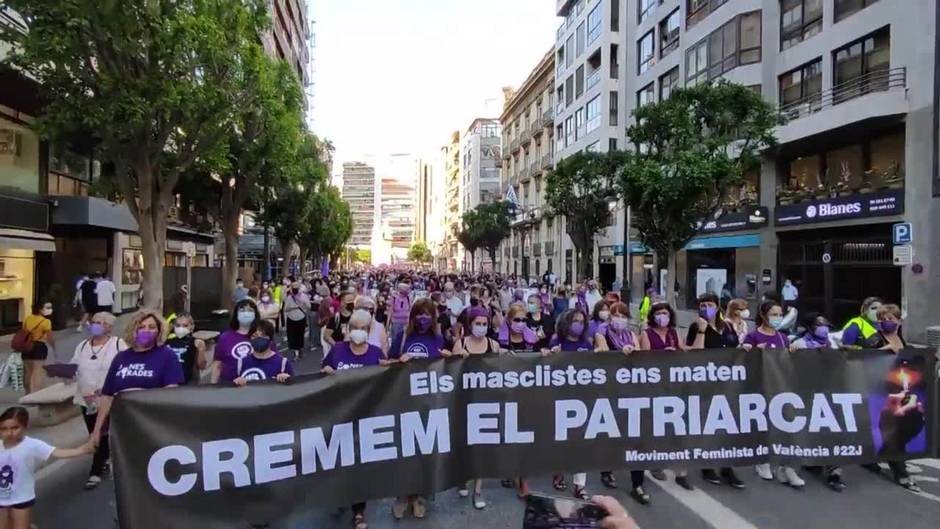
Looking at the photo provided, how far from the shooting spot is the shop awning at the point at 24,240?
15.8 m

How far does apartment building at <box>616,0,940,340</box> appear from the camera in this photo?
759 inches

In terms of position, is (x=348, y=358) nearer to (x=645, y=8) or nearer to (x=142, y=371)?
(x=142, y=371)

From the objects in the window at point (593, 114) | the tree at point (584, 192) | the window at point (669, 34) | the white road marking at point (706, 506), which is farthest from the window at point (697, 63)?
the white road marking at point (706, 506)

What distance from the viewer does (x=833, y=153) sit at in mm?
23547

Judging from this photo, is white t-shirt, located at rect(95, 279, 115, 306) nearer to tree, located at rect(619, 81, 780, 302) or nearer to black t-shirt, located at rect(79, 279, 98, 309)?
black t-shirt, located at rect(79, 279, 98, 309)

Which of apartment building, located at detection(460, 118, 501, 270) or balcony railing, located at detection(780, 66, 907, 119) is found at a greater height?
apartment building, located at detection(460, 118, 501, 270)

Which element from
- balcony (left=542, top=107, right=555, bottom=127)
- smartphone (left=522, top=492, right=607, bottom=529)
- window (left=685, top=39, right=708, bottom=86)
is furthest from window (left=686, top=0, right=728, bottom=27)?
smartphone (left=522, top=492, right=607, bottom=529)

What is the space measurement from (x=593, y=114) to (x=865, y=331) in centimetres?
4025

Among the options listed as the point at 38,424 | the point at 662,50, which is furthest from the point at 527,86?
the point at 38,424

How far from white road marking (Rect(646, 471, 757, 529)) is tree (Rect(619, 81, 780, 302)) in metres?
15.9

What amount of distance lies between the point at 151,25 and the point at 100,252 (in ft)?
51.4

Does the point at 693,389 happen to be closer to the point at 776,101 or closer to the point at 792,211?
the point at 792,211

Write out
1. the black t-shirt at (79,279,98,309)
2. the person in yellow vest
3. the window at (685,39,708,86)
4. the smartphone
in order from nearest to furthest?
the smartphone
the person in yellow vest
the black t-shirt at (79,279,98,309)
the window at (685,39,708,86)

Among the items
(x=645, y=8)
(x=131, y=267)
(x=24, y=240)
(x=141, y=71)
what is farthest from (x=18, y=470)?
(x=645, y=8)
